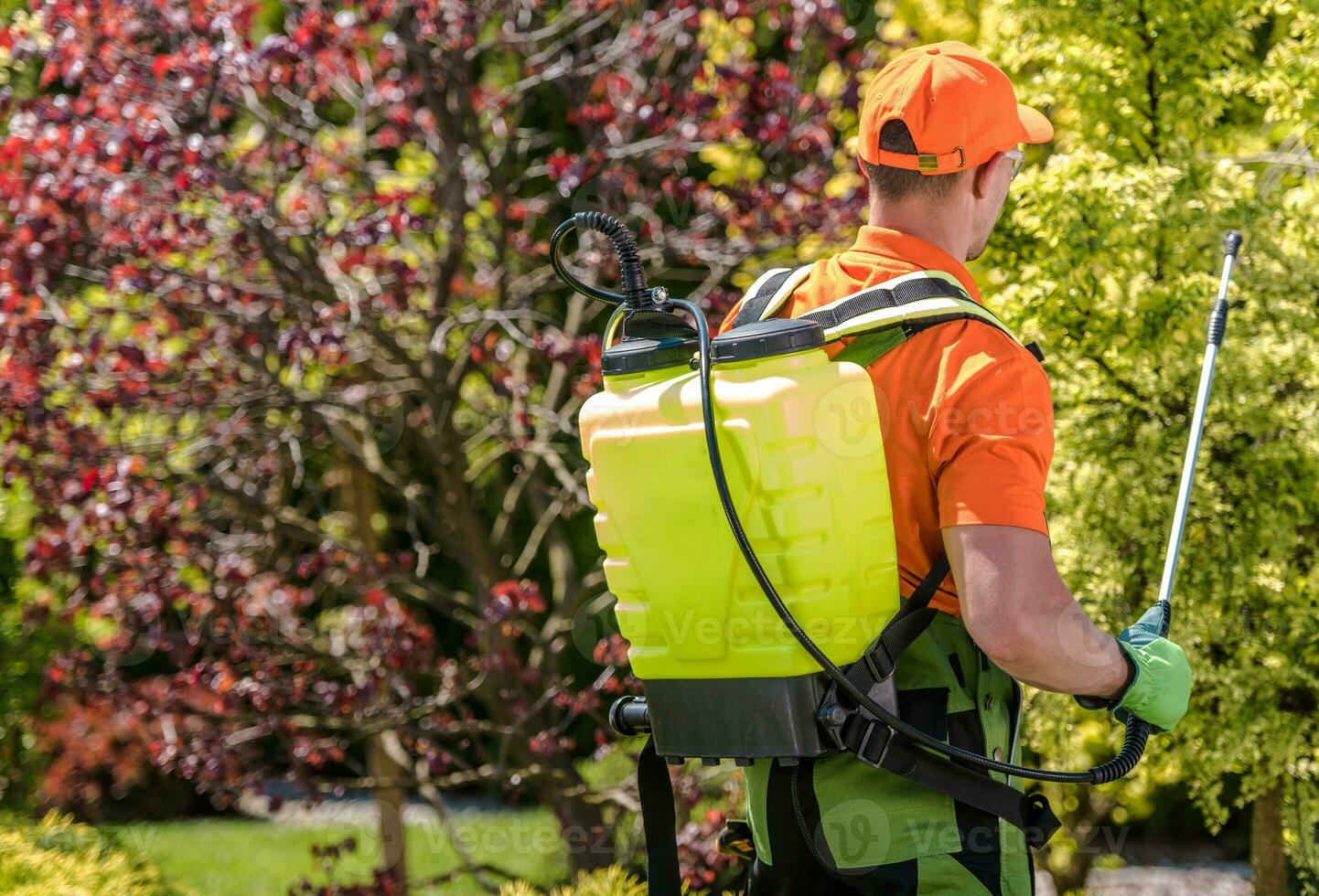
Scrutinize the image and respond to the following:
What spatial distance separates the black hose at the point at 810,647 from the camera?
1926 millimetres

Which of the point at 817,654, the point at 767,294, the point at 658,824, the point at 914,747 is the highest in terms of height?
the point at 767,294

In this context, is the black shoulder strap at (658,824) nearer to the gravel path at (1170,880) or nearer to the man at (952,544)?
the man at (952,544)

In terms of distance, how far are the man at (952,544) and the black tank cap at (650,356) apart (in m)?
0.27

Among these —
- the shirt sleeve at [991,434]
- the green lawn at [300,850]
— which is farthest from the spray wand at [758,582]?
the green lawn at [300,850]

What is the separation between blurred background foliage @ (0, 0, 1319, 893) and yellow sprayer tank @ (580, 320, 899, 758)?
1694 millimetres

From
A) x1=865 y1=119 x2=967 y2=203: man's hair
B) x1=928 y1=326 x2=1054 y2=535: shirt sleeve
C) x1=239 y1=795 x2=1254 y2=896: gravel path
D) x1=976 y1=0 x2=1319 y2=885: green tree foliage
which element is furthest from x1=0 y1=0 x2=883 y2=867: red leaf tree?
x1=928 y1=326 x2=1054 y2=535: shirt sleeve

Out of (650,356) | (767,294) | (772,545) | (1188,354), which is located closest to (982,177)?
(767,294)

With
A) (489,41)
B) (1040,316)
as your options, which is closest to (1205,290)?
(1040,316)

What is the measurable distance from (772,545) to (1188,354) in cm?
203

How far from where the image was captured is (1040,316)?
350 cm

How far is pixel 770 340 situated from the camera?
1.94 metres

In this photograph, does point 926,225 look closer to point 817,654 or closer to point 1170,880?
point 817,654

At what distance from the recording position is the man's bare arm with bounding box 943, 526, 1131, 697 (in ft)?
6.29

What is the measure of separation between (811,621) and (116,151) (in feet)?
10.2
